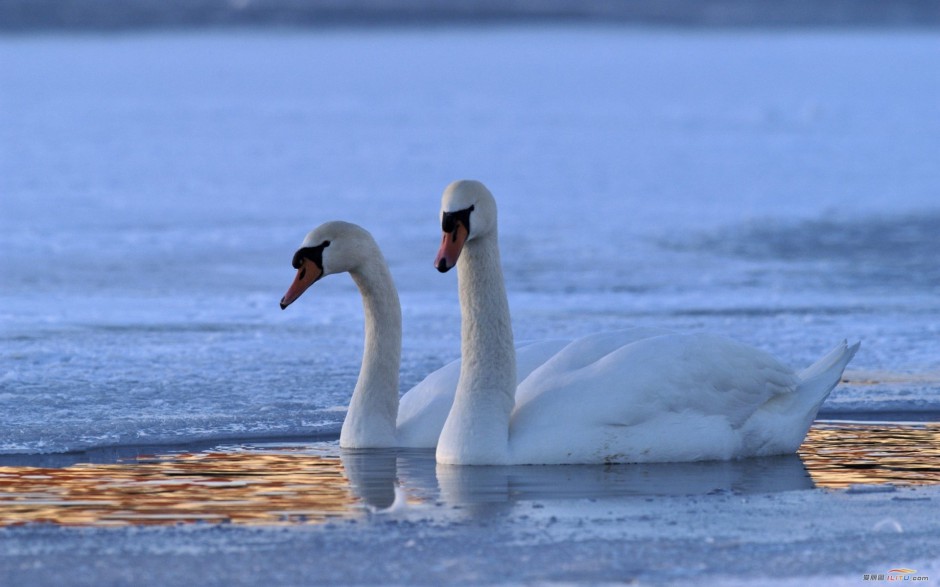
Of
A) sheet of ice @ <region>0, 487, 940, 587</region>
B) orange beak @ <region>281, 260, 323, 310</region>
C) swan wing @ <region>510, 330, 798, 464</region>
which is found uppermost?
orange beak @ <region>281, 260, 323, 310</region>

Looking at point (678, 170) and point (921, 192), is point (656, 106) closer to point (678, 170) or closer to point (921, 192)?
point (678, 170)

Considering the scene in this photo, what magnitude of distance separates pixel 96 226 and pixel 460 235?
10634 mm

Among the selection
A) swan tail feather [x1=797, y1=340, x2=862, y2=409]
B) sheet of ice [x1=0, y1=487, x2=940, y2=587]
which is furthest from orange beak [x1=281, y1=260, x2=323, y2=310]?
swan tail feather [x1=797, y1=340, x2=862, y2=409]

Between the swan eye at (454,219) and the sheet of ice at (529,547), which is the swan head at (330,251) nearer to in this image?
the swan eye at (454,219)

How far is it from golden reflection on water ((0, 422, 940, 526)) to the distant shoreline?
7325 cm

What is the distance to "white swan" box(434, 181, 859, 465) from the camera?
657cm

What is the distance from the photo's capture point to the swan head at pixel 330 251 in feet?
23.0

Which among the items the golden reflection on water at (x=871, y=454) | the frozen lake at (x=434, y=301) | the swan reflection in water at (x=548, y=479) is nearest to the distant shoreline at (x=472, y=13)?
the frozen lake at (x=434, y=301)

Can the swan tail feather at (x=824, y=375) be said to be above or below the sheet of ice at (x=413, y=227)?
below

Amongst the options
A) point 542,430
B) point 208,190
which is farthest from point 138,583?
point 208,190

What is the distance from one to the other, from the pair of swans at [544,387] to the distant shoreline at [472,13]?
72882mm

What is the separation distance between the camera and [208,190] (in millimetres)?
20016

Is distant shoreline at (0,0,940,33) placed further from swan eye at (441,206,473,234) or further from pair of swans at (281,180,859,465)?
swan eye at (441,206,473,234)

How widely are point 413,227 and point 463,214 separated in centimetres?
Answer: 982
